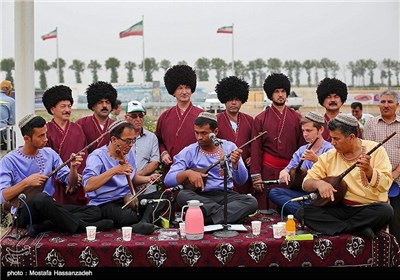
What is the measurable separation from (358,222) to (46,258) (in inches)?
112

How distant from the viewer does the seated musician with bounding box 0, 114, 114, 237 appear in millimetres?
4645

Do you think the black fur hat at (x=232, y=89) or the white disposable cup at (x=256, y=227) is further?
the black fur hat at (x=232, y=89)

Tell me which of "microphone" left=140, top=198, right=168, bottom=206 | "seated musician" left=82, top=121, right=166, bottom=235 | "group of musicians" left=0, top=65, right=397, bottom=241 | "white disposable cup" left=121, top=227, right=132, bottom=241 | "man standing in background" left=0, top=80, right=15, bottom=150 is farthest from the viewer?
"man standing in background" left=0, top=80, right=15, bottom=150

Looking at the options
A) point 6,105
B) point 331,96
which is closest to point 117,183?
point 331,96

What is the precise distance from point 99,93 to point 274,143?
7.44 feet

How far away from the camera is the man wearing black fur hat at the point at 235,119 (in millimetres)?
6203

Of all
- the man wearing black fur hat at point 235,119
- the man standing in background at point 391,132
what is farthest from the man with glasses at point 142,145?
the man standing in background at point 391,132

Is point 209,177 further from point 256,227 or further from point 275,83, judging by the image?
point 275,83

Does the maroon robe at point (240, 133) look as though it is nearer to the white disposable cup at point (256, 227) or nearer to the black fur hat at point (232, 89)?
the black fur hat at point (232, 89)

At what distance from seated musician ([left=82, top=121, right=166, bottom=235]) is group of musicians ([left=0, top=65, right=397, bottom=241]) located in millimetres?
10

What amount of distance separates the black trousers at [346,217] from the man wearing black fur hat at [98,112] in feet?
8.64

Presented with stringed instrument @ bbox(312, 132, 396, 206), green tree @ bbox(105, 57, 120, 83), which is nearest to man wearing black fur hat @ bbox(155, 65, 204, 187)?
stringed instrument @ bbox(312, 132, 396, 206)

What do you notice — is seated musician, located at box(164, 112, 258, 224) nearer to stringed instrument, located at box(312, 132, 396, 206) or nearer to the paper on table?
the paper on table

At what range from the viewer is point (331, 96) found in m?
6.12
